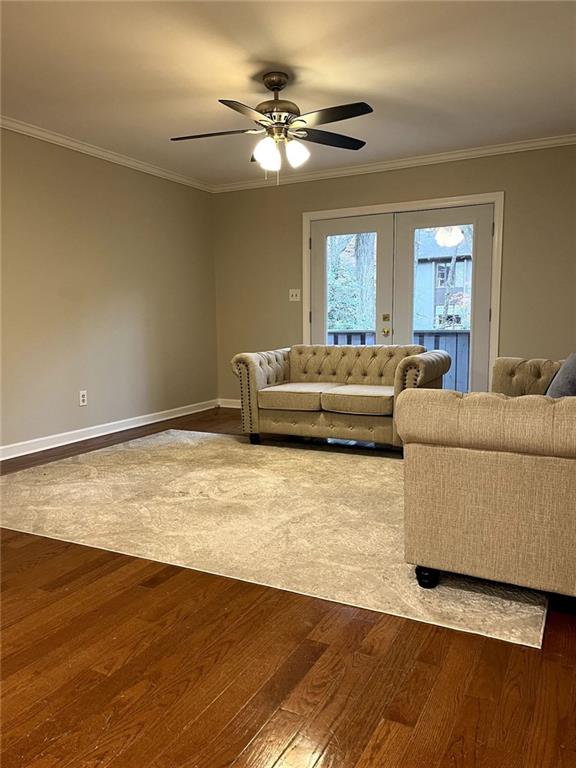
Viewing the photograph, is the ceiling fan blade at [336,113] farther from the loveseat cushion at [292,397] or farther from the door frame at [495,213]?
the door frame at [495,213]

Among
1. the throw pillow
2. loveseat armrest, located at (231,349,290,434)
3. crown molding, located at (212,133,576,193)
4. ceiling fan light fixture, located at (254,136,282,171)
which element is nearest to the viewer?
the throw pillow

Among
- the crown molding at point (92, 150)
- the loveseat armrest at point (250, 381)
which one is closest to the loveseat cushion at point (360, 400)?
the loveseat armrest at point (250, 381)

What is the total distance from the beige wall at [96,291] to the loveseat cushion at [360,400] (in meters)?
2.07

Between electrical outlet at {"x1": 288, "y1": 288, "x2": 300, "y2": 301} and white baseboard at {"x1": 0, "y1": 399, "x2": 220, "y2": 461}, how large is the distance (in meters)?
1.52

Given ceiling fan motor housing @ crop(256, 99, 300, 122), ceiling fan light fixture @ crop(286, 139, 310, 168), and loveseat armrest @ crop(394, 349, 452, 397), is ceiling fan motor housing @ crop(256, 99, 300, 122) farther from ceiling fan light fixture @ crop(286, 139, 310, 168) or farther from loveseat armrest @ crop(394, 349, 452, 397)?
loveseat armrest @ crop(394, 349, 452, 397)

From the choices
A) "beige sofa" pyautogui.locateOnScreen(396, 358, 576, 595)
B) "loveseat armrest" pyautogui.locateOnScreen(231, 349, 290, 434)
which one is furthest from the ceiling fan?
"beige sofa" pyautogui.locateOnScreen(396, 358, 576, 595)

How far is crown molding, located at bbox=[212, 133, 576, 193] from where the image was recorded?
4691mm

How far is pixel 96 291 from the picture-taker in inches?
193

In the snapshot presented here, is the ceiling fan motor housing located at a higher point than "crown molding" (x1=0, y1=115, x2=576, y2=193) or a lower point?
lower

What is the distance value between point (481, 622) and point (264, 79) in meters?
3.13

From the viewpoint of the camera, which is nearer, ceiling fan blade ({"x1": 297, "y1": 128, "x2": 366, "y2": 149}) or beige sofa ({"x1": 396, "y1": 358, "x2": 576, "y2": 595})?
beige sofa ({"x1": 396, "y1": 358, "x2": 576, "y2": 595})

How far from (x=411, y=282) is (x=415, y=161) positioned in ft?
3.61

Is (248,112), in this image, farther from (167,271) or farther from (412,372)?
(167,271)

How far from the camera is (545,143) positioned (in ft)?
15.4
